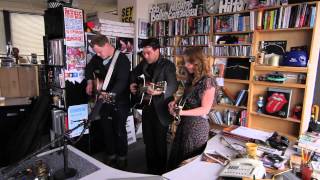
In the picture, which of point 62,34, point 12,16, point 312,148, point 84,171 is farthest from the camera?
point 12,16

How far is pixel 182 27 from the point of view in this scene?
12.8 ft

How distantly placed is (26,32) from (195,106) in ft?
25.0

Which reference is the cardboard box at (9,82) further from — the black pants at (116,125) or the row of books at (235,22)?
the row of books at (235,22)

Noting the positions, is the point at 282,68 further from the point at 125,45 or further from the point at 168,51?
the point at 125,45

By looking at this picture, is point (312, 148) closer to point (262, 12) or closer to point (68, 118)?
point (262, 12)

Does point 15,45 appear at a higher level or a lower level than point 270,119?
higher

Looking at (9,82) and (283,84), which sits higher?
(283,84)

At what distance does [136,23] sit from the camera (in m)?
4.17

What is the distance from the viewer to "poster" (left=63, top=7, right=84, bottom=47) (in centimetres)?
285

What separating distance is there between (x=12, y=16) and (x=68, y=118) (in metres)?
5.93

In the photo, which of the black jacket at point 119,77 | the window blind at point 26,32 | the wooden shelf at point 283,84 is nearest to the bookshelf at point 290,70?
the wooden shelf at point 283,84

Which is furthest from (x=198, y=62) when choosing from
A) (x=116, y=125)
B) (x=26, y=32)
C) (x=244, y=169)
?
(x=26, y=32)

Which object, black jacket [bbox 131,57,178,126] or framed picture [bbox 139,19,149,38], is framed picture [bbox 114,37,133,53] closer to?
framed picture [bbox 139,19,149,38]

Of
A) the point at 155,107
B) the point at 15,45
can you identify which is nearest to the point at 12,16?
the point at 15,45
